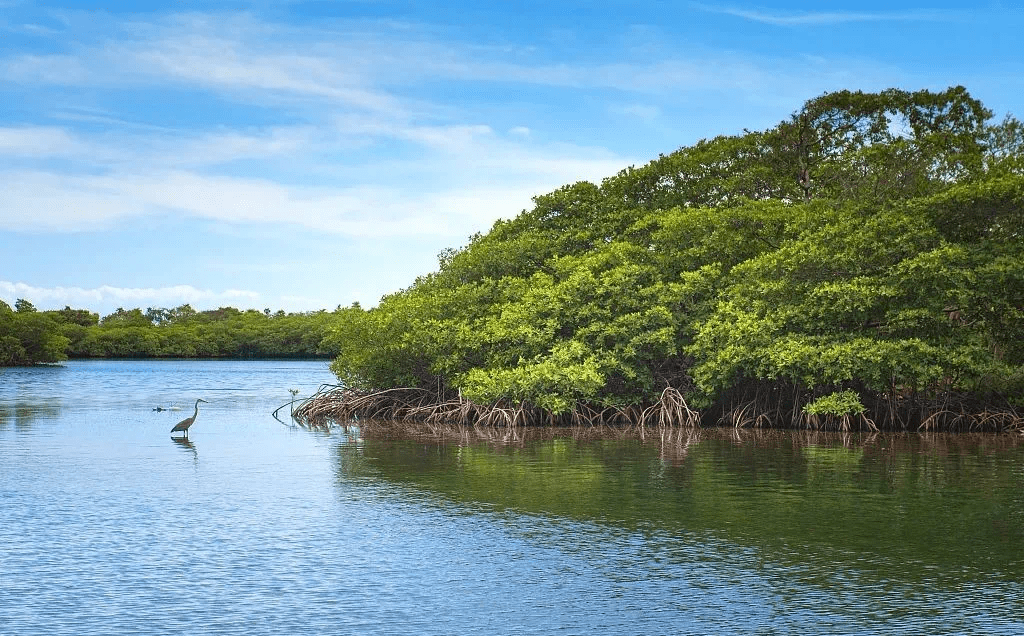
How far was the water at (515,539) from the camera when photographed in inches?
404

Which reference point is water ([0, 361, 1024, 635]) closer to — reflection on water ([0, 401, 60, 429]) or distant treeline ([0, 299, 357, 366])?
reflection on water ([0, 401, 60, 429])

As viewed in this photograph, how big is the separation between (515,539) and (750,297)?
58.2 feet

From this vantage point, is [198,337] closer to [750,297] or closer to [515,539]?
[750,297]

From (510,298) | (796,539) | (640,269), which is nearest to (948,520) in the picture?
(796,539)

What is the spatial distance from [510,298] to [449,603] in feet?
81.1

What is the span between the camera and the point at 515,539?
1400 centimetres

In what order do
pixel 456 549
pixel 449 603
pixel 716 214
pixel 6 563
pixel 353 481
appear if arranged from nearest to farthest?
pixel 449 603 < pixel 6 563 < pixel 456 549 < pixel 353 481 < pixel 716 214

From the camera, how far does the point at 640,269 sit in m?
32.8

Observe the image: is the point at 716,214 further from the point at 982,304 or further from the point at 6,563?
the point at 6,563

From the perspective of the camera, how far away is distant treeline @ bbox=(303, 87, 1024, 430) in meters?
27.8

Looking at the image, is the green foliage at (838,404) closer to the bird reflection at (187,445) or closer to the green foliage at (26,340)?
the bird reflection at (187,445)

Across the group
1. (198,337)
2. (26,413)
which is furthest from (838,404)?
(198,337)

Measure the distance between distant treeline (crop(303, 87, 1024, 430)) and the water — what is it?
3512 millimetres

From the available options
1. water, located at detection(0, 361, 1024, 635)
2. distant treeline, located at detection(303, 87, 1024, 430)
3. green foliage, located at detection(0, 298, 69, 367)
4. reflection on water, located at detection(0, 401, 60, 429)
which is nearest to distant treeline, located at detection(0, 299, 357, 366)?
green foliage, located at detection(0, 298, 69, 367)
